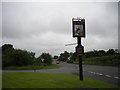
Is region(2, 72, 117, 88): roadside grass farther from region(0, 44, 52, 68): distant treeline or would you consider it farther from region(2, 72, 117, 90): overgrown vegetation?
region(0, 44, 52, 68): distant treeline

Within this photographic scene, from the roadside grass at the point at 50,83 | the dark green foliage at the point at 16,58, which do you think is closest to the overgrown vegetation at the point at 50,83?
the roadside grass at the point at 50,83

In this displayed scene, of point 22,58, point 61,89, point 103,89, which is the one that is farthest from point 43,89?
point 22,58

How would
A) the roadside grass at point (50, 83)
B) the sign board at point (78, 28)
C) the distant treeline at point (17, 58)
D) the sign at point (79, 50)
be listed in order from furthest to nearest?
the distant treeline at point (17, 58)
the sign board at point (78, 28)
the sign at point (79, 50)
the roadside grass at point (50, 83)

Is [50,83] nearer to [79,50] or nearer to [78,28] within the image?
[79,50]

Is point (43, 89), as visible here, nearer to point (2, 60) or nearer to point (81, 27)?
point (81, 27)

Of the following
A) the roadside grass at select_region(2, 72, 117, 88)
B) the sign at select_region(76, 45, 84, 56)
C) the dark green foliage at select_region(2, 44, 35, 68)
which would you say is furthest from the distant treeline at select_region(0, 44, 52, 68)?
the sign at select_region(76, 45, 84, 56)

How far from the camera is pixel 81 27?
1103cm

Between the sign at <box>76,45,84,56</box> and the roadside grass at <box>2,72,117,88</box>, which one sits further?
the sign at <box>76,45,84,56</box>

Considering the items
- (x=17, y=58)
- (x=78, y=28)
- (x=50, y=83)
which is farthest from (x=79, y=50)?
(x=17, y=58)

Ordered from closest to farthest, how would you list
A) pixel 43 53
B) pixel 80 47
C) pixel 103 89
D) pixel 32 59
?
pixel 103 89 → pixel 80 47 → pixel 32 59 → pixel 43 53

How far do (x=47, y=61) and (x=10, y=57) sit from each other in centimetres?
1355

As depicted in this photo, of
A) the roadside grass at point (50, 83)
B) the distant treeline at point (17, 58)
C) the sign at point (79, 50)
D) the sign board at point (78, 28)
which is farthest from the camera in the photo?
the distant treeline at point (17, 58)

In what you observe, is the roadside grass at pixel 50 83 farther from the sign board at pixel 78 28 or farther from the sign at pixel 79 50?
the sign board at pixel 78 28

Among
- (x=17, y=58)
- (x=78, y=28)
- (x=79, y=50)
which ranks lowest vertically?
(x=17, y=58)
